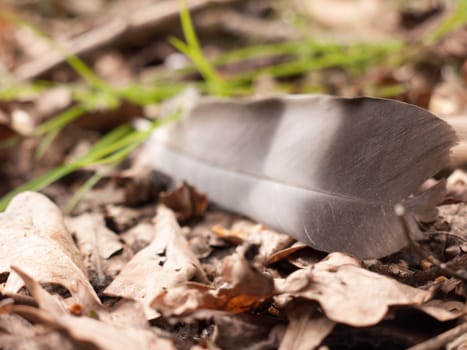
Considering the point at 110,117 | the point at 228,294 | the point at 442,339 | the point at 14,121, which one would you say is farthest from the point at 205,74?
the point at 442,339

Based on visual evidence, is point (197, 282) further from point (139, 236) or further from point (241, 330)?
point (139, 236)

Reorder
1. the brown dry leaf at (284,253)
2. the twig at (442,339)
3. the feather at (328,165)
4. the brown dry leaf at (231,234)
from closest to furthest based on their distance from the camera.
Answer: the twig at (442,339), the feather at (328,165), the brown dry leaf at (284,253), the brown dry leaf at (231,234)

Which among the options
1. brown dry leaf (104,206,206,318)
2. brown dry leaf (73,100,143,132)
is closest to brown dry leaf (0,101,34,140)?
brown dry leaf (73,100,143,132)

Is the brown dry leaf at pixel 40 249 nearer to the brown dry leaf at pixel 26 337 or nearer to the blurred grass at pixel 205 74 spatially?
the brown dry leaf at pixel 26 337

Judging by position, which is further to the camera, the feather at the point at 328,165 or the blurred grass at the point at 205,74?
the blurred grass at the point at 205,74

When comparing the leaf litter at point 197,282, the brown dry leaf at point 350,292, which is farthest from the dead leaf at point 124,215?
the brown dry leaf at point 350,292

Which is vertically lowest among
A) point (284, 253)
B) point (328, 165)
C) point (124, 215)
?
point (124, 215)
